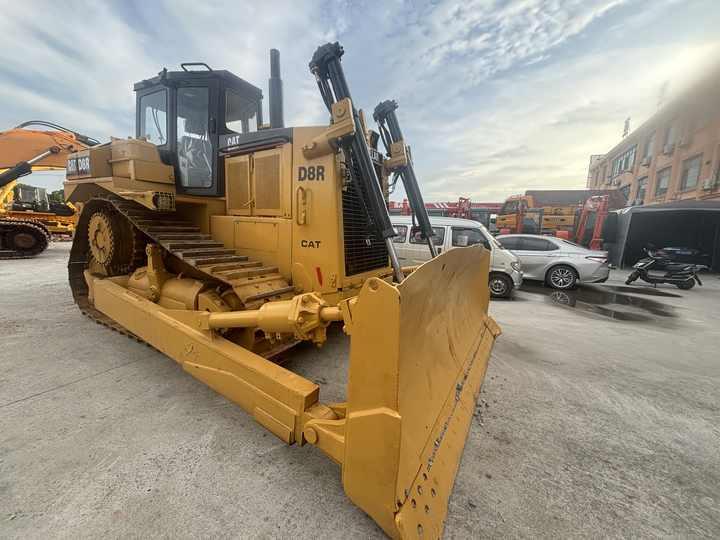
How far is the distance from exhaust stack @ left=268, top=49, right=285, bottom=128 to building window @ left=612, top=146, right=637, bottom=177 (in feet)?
103

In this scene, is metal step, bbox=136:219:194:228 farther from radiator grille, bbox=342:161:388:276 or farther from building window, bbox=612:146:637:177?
building window, bbox=612:146:637:177

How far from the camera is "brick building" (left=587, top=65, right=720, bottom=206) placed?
4.30 meters

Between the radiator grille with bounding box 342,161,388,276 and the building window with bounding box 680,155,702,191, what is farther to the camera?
the building window with bounding box 680,155,702,191

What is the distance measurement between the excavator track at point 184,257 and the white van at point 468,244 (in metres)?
4.49

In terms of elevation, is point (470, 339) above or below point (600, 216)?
below

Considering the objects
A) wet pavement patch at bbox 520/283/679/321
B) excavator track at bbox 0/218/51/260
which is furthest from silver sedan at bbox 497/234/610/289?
excavator track at bbox 0/218/51/260

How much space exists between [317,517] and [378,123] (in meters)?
3.94

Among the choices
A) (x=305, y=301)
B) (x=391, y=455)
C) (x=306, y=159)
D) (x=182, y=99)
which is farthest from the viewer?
(x=182, y=99)

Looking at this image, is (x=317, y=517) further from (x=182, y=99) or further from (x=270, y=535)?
(x=182, y=99)

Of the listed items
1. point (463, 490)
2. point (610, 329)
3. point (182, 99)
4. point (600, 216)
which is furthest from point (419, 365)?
point (600, 216)

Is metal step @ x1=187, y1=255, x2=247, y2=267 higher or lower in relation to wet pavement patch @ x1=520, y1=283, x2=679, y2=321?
higher

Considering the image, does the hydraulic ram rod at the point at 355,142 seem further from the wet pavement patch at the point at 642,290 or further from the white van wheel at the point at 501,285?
the wet pavement patch at the point at 642,290

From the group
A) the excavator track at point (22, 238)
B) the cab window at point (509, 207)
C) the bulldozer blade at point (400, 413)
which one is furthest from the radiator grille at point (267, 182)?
the cab window at point (509, 207)

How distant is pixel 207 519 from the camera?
1.63m
